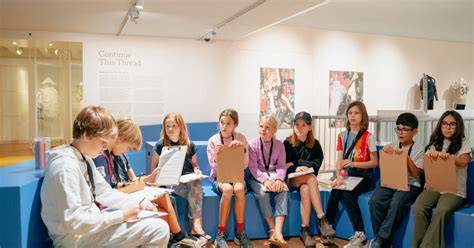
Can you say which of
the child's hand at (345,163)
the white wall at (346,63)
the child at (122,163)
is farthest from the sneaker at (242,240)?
the white wall at (346,63)

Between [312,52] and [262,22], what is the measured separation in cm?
299

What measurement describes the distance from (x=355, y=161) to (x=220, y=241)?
165 centimetres

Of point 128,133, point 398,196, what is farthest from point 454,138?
point 128,133

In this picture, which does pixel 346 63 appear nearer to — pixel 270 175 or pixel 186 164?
pixel 270 175

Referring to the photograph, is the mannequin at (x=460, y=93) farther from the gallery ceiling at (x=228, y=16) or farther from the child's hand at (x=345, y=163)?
the child's hand at (x=345, y=163)

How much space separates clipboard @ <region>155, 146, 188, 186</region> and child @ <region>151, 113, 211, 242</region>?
300 mm

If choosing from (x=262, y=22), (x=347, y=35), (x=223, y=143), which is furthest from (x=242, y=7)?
(x=347, y=35)

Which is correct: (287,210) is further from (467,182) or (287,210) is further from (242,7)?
(242,7)

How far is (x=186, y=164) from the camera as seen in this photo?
4.20 metres

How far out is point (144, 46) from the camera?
7363 mm

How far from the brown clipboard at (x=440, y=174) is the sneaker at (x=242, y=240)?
1.73 metres

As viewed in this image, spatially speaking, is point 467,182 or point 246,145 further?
point 246,145

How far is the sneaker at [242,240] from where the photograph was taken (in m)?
3.76

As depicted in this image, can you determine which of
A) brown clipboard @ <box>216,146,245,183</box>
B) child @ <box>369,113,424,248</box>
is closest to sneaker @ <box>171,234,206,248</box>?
brown clipboard @ <box>216,146,245,183</box>
